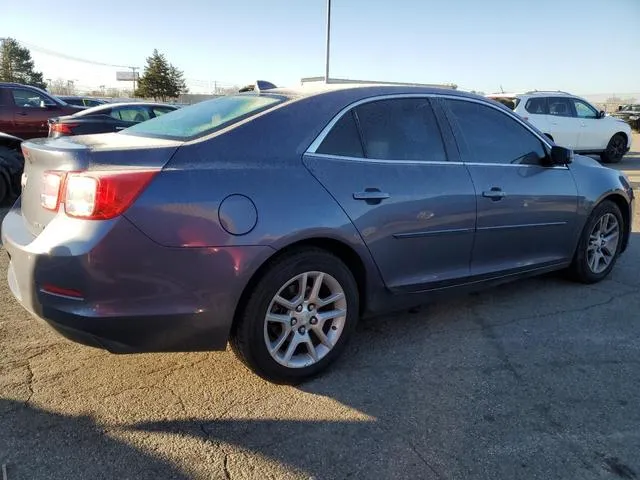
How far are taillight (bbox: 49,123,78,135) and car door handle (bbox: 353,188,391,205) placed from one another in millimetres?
8640

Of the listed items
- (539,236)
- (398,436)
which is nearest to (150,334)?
(398,436)

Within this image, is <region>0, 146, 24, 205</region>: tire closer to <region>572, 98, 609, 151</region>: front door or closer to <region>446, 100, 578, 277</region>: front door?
<region>446, 100, 578, 277</region>: front door

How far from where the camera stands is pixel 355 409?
2.78 meters

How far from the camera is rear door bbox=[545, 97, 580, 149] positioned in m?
13.5

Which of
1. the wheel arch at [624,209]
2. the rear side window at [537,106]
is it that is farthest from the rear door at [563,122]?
the wheel arch at [624,209]

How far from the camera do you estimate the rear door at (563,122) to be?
1350 centimetres

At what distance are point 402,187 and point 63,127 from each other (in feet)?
28.5

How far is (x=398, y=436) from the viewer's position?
2.56 m

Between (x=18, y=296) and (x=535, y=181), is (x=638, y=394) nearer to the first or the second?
(x=535, y=181)

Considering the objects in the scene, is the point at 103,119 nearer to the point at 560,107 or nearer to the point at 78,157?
the point at 78,157

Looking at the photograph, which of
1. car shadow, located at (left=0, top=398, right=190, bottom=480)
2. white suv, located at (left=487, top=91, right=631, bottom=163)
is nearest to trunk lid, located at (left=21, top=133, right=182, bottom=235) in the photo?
car shadow, located at (left=0, top=398, right=190, bottom=480)

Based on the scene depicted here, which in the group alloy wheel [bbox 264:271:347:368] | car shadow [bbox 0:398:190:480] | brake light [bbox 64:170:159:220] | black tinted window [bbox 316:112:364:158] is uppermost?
black tinted window [bbox 316:112:364:158]

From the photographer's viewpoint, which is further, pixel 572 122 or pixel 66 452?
pixel 572 122

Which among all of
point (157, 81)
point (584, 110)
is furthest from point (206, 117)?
point (157, 81)
